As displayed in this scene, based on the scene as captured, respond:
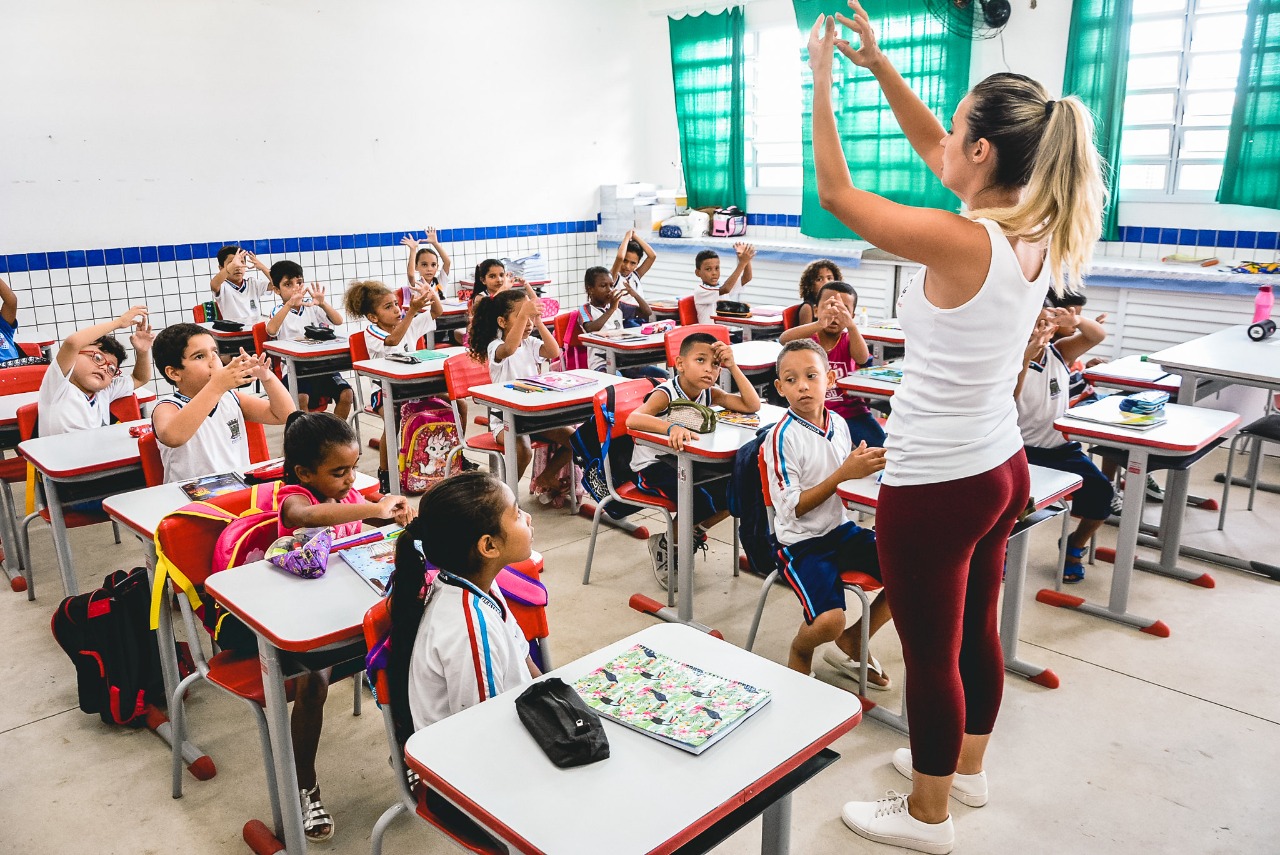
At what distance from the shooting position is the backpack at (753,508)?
2787 mm

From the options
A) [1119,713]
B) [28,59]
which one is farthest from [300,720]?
[28,59]

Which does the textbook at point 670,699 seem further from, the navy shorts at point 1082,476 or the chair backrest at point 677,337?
the chair backrest at point 677,337

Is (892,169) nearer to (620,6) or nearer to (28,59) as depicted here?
(620,6)

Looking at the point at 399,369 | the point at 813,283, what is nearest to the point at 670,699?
the point at 399,369

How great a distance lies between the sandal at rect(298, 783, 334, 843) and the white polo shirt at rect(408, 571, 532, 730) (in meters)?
0.83

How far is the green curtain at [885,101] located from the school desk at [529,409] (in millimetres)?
3608

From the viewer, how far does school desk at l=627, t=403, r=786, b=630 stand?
9.92 ft

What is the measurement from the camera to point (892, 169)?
7102 millimetres

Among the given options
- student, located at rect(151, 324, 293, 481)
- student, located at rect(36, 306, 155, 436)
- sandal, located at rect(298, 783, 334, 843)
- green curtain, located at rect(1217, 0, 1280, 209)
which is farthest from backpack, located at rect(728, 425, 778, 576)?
green curtain, located at rect(1217, 0, 1280, 209)

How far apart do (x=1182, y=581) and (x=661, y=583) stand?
204 centimetres

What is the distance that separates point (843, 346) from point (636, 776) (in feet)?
11.3

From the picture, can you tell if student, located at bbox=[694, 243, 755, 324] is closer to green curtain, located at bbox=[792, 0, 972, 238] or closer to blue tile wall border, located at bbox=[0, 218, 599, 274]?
green curtain, located at bbox=[792, 0, 972, 238]

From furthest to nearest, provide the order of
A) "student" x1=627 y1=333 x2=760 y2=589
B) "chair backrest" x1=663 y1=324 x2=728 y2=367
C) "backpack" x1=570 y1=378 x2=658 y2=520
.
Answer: "chair backrest" x1=663 y1=324 x2=728 y2=367
"backpack" x1=570 y1=378 x2=658 y2=520
"student" x1=627 y1=333 x2=760 y2=589

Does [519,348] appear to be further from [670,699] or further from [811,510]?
[670,699]
